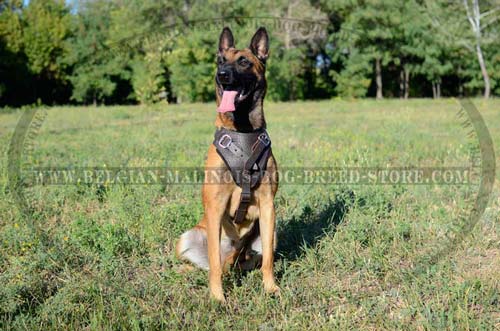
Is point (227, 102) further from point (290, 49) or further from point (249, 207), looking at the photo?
point (290, 49)

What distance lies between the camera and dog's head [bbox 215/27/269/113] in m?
3.16

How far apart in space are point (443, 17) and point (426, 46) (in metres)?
4.18

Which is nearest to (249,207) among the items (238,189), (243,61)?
(238,189)

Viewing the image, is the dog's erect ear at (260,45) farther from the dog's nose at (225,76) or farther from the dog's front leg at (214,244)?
the dog's front leg at (214,244)

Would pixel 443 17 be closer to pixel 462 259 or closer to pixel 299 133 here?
pixel 299 133

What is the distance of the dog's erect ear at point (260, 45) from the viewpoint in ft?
11.5

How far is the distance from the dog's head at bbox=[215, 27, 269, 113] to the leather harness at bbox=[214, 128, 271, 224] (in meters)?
0.22

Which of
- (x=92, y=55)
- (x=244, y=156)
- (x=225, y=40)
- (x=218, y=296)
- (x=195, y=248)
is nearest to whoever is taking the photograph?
(x=218, y=296)

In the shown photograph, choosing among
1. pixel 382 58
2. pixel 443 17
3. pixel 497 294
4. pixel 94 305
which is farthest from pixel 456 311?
pixel 382 58

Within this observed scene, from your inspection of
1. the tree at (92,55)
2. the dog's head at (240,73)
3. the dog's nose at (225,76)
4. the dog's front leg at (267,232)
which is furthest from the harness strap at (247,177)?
the tree at (92,55)

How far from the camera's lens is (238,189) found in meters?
3.14

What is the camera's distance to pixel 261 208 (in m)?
3.19

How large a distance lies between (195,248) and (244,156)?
870 millimetres

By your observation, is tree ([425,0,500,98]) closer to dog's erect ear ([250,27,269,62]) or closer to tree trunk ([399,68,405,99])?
tree trunk ([399,68,405,99])
